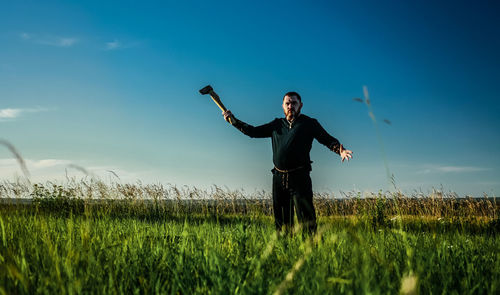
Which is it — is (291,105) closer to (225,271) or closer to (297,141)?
(297,141)

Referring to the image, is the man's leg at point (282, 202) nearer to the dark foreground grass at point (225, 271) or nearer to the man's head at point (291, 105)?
the man's head at point (291, 105)

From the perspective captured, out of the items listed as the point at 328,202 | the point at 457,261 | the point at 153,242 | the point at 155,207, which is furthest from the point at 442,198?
the point at 153,242

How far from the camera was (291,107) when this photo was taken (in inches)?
209

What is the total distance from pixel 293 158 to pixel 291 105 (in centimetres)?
83

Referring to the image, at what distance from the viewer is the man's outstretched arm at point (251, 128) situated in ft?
18.6

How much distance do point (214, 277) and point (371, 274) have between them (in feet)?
2.97

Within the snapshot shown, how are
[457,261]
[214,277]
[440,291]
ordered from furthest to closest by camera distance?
[457,261] < [440,291] < [214,277]

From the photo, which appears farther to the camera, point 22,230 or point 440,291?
point 22,230

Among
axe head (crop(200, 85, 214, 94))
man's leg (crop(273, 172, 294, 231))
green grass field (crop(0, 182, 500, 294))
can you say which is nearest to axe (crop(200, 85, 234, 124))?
axe head (crop(200, 85, 214, 94))

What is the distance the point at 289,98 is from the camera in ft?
17.5

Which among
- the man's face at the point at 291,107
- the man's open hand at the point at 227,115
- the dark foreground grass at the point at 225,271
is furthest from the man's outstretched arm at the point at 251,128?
the dark foreground grass at the point at 225,271

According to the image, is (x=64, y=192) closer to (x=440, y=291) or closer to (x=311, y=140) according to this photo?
(x=311, y=140)

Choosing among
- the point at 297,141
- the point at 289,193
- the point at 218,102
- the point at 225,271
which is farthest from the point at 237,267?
the point at 218,102

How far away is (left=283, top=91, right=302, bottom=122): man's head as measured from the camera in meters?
5.31
